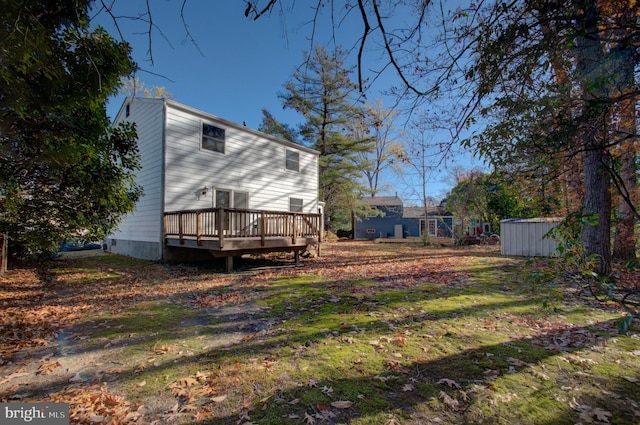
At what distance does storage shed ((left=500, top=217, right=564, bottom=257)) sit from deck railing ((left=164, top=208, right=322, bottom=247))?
8.51m

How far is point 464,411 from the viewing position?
2248 mm

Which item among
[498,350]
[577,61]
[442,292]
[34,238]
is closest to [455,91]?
[577,61]

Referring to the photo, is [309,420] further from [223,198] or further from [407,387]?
[223,198]

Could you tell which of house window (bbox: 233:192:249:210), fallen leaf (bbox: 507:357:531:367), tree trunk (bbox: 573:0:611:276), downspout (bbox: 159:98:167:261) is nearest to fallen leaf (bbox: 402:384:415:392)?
fallen leaf (bbox: 507:357:531:367)

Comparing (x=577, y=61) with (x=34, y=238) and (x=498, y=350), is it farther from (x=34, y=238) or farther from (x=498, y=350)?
(x=34, y=238)

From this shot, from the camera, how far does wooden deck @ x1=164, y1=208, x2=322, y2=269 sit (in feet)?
26.5

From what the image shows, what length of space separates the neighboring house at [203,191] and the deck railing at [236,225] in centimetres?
3

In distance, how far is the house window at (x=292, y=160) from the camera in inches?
537

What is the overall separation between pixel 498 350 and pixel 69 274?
10.4m

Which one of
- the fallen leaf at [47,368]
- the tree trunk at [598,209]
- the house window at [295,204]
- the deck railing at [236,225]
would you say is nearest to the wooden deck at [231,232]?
the deck railing at [236,225]

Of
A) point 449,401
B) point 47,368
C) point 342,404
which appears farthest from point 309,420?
point 47,368

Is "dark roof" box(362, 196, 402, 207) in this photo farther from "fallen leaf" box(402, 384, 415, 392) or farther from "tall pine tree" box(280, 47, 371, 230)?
"fallen leaf" box(402, 384, 415, 392)

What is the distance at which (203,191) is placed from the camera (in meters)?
10.6

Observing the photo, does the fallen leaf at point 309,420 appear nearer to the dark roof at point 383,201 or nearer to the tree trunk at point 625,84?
the tree trunk at point 625,84
